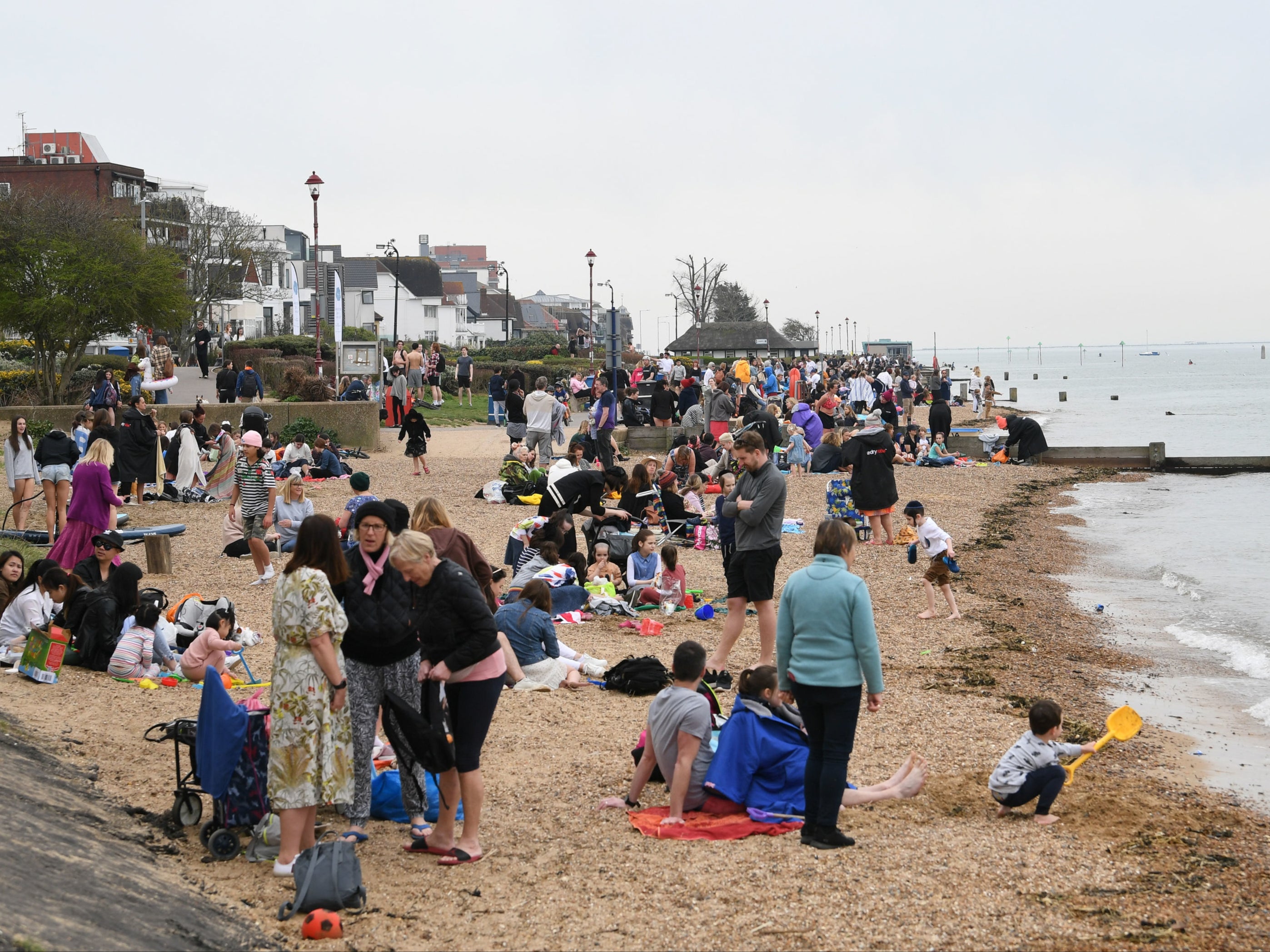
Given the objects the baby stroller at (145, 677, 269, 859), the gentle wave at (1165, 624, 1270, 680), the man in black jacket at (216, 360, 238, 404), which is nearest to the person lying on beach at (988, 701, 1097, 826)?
the baby stroller at (145, 677, 269, 859)

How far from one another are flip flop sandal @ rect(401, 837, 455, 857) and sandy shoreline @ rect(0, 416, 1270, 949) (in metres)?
0.08

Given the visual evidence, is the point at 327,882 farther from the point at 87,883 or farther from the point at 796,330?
the point at 796,330

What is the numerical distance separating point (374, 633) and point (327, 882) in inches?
42.4

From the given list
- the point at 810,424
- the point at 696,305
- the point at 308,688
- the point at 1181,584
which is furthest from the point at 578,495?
the point at 696,305

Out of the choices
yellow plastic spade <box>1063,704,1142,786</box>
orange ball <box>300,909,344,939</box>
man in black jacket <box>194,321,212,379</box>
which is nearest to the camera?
orange ball <box>300,909,344,939</box>

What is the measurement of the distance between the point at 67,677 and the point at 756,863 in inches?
220

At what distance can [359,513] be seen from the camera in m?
5.46

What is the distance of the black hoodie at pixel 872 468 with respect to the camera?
47.9ft

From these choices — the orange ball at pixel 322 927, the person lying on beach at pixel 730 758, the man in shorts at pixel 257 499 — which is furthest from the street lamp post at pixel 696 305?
the orange ball at pixel 322 927

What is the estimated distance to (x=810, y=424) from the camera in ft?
83.0

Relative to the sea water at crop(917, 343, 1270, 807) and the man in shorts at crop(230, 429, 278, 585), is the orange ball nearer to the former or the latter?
the sea water at crop(917, 343, 1270, 807)

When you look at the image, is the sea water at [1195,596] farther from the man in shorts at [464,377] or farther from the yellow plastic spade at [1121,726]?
the man in shorts at [464,377]

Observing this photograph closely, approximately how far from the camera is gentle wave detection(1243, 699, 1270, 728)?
970cm

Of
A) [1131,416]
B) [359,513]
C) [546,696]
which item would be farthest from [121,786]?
[1131,416]
